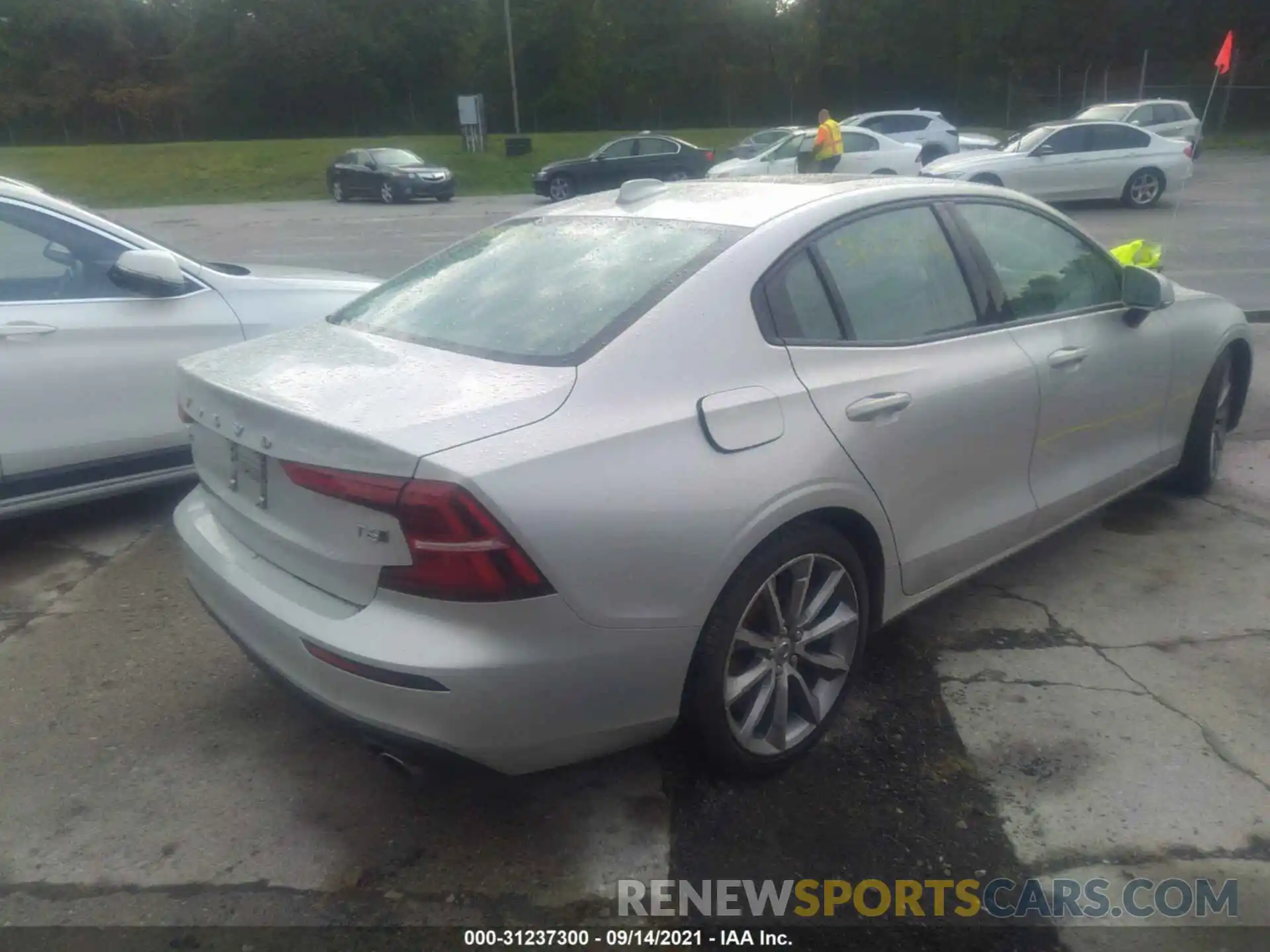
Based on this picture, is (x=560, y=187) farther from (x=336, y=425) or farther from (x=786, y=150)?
(x=336, y=425)

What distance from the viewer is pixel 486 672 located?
8.09 ft

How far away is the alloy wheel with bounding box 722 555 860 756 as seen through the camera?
9.78ft

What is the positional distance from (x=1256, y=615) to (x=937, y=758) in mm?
1687

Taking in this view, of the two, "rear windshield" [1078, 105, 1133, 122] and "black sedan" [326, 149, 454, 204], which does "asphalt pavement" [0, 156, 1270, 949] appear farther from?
"black sedan" [326, 149, 454, 204]

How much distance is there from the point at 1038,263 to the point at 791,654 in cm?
196

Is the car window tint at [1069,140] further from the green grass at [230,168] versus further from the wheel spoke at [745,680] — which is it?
the wheel spoke at [745,680]

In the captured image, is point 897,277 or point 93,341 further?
point 93,341

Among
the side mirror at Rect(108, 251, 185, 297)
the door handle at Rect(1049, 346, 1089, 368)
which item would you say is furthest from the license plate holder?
the door handle at Rect(1049, 346, 1089, 368)

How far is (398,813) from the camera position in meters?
3.04

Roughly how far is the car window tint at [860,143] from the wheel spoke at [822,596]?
19.9m

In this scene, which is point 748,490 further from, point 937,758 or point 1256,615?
point 1256,615

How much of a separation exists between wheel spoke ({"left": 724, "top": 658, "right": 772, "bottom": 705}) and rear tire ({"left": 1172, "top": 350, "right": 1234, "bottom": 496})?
292 cm

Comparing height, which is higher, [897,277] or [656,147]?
[897,277]

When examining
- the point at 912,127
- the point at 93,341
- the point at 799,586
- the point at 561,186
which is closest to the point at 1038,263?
the point at 799,586
